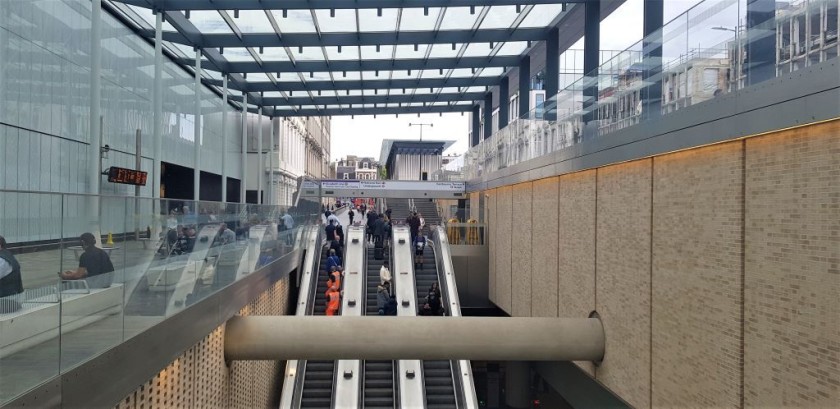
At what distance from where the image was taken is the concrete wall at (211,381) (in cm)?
754

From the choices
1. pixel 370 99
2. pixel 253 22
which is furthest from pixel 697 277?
pixel 370 99

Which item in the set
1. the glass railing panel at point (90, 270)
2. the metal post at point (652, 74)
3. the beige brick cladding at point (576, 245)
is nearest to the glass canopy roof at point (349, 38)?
the beige brick cladding at point (576, 245)

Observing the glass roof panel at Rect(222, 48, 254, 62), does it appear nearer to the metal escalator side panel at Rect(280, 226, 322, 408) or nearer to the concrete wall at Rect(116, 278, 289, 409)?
the metal escalator side panel at Rect(280, 226, 322, 408)

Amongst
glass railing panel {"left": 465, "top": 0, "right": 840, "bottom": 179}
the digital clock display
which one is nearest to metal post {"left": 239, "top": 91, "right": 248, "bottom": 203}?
the digital clock display

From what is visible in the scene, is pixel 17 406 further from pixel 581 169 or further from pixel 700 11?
pixel 581 169

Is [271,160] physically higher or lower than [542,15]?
lower

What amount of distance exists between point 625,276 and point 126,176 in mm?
10404

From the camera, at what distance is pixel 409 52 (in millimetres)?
21125

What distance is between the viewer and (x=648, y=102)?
895 cm

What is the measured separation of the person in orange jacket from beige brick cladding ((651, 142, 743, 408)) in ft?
32.3

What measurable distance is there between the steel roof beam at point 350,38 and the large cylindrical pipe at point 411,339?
10220 millimetres

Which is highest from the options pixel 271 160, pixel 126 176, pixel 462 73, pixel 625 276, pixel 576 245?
pixel 462 73

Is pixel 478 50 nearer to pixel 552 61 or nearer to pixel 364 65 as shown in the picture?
pixel 552 61

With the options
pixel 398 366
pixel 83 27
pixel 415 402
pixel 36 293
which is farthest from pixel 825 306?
pixel 83 27
